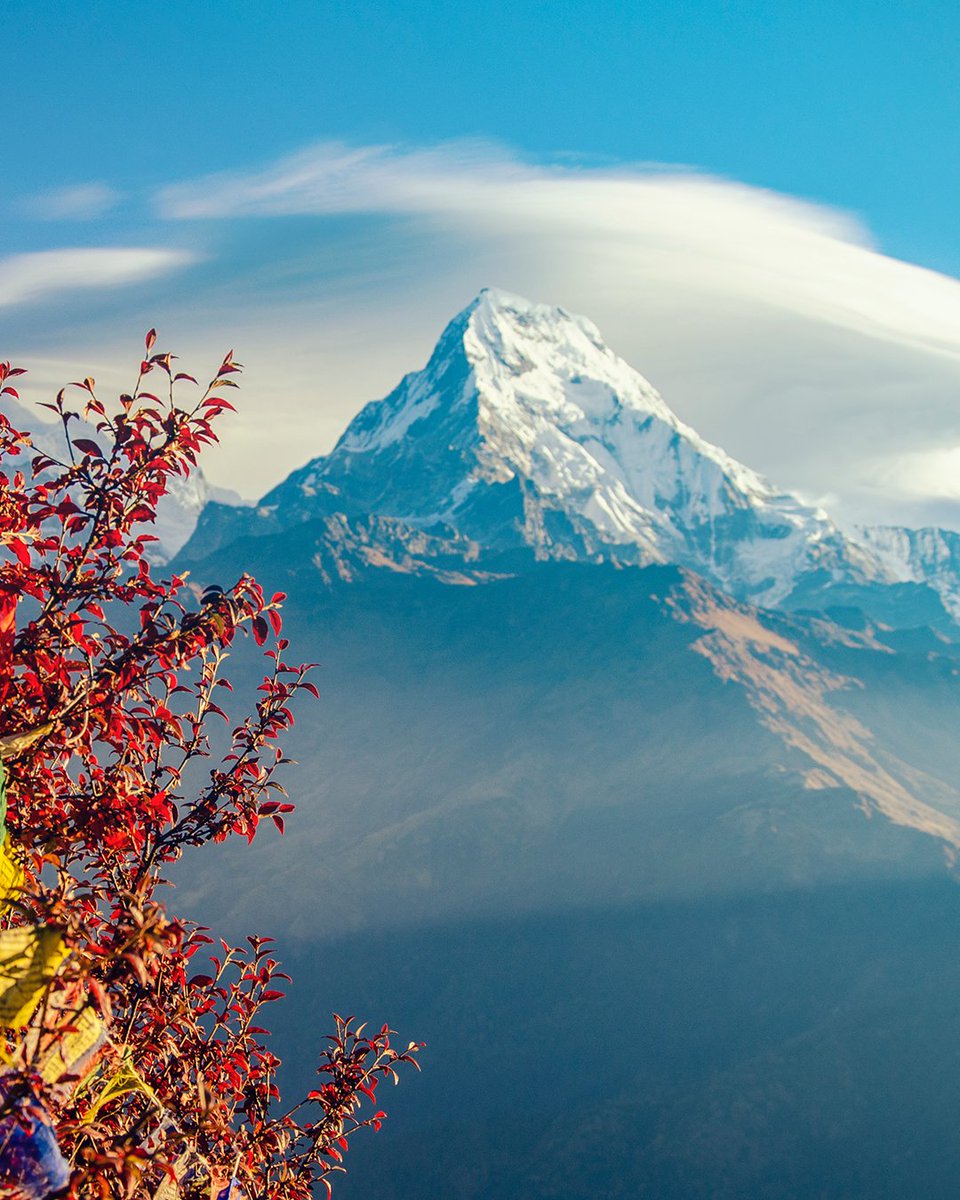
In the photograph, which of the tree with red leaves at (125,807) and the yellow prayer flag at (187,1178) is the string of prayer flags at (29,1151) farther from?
the yellow prayer flag at (187,1178)

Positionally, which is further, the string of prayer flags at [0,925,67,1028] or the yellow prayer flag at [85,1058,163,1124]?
the yellow prayer flag at [85,1058,163,1124]

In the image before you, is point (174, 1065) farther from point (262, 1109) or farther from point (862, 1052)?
point (862, 1052)

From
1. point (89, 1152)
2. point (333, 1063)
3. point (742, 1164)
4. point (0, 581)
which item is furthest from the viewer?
point (742, 1164)

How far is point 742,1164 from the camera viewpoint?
569 ft

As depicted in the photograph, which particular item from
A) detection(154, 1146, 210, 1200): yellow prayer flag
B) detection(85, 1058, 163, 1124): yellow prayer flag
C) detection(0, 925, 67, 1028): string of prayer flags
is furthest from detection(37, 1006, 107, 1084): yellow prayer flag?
detection(154, 1146, 210, 1200): yellow prayer flag

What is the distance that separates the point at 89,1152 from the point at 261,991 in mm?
5086

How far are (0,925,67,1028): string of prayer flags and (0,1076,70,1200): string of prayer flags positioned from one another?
16.9 inches

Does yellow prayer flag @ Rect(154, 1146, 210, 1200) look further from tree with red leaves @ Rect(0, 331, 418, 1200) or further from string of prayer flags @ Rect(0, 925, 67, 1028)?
string of prayer flags @ Rect(0, 925, 67, 1028)

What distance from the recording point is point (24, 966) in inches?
231

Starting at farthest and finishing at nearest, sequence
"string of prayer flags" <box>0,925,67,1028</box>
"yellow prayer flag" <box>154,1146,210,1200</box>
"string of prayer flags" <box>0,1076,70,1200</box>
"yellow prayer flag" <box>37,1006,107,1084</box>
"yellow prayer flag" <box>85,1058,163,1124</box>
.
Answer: "yellow prayer flag" <box>154,1146,210,1200</box> → "yellow prayer flag" <box>85,1058,163,1124</box> → "yellow prayer flag" <box>37,1006,107,1084</box> → "string of prayer flags" <box>0,925,67,1028</box> → "string of prayer flags" <box>0,1076,70,1200</box>

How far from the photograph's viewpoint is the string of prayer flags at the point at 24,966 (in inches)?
227

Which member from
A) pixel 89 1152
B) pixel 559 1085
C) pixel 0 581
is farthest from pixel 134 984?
pixel 559 1085

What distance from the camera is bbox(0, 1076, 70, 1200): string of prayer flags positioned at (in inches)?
221

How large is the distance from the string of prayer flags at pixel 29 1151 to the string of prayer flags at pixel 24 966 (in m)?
0.43
